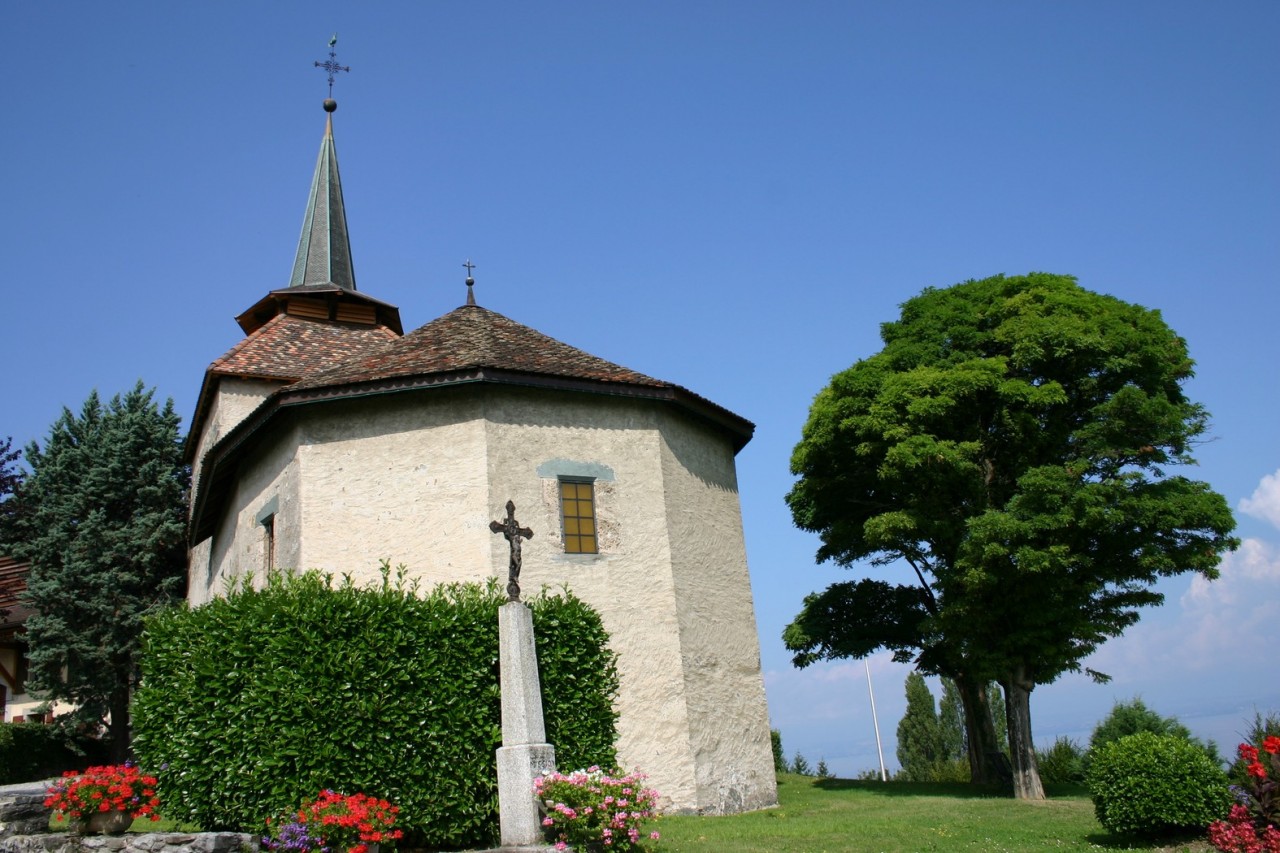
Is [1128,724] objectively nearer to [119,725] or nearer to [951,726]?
[951,726]

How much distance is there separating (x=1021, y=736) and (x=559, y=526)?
33.6ft

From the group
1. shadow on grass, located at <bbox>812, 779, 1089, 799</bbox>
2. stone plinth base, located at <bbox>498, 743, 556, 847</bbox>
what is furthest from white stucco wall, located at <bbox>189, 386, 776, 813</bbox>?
shadow on grass, located at <bbox>812, 779, 1089, 799</bbox>

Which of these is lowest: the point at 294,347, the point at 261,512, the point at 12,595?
the point at 261,512

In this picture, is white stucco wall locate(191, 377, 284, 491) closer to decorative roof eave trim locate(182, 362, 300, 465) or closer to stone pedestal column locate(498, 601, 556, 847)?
decorative roof eave trim locate(182, 362, 300, 465)

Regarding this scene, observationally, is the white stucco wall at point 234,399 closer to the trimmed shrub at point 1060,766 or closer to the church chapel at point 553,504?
the church chapel at point 553,504

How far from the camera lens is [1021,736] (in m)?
18.2

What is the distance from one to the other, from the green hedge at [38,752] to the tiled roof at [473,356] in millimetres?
13624

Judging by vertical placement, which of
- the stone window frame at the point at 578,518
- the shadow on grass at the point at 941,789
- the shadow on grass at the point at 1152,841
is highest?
the stone window frame at the point at 578,518

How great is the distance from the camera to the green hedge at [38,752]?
880 inches

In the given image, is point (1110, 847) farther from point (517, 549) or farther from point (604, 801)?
point (517, 549)

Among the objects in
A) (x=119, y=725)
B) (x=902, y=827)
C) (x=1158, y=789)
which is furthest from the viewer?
(x=119, y=725)

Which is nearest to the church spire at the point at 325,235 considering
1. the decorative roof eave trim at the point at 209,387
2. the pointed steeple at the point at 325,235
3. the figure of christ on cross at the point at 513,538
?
the pointed steeple at the point at 325,235

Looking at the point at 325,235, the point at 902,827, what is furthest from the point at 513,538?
the point at 325,235

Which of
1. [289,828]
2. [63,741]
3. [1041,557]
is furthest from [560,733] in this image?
[63,741]
